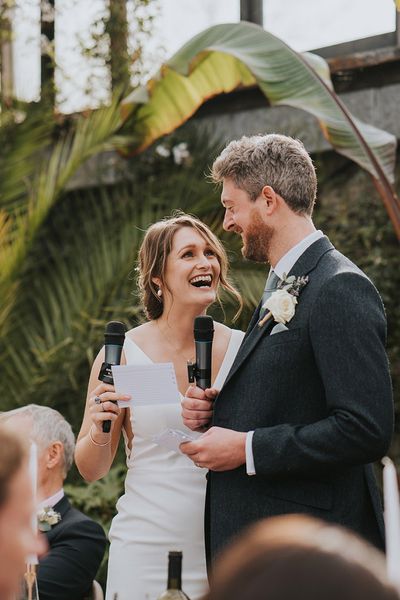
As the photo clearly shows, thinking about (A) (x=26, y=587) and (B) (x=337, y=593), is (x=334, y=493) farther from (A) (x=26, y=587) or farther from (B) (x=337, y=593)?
(B) (x=337, y=593)

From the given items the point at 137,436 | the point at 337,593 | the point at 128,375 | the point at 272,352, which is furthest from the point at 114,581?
the point at 337,593

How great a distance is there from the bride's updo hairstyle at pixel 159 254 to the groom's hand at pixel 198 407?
704 millimetres

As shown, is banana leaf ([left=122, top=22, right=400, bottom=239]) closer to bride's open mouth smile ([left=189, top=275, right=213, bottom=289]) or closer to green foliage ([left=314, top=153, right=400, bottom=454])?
green foliage ([left=314, top=153, right=400, bottom=454])

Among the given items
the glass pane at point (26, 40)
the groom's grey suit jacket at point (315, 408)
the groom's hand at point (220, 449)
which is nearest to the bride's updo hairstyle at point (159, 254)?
the groom's grey suit jacket at point (315, 408)

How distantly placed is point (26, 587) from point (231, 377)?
0.83 metres

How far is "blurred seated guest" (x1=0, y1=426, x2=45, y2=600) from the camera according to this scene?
163 cm

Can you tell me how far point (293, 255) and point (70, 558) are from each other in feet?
5.40

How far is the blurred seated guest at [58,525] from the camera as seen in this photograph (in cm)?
405

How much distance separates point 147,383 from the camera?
325cm

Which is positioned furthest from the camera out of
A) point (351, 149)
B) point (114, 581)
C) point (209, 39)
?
point (209, 39)

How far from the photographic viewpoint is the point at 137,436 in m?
3.75

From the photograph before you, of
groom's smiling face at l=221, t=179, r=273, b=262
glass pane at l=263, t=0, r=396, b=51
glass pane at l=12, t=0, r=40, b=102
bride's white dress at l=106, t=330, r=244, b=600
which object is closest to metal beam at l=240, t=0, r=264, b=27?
glass pane at l=263, t=0, r=396, b=51

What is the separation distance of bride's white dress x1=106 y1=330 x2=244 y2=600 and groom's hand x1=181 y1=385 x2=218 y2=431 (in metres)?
0.43

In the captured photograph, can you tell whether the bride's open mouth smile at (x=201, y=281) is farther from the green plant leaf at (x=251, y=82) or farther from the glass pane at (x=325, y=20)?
the glass pane at (x=325, y=20)
